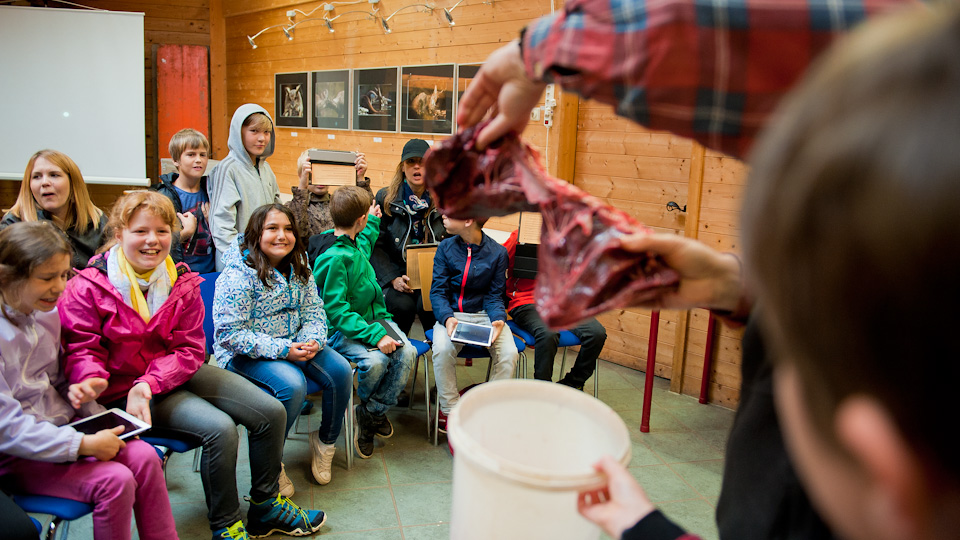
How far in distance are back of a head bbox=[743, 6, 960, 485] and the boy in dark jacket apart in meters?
3.89

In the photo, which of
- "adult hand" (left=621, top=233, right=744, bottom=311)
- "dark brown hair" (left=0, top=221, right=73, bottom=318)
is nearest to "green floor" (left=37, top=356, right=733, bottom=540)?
"dark brown hair" (left=0, top=221, right=73, bottom=318)

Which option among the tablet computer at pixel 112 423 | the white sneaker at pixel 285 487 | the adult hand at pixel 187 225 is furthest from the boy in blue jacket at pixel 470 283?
the tablet computer at pixel 112 423

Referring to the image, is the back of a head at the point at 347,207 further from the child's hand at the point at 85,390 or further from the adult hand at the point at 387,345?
the child's hand at the point at 85,390

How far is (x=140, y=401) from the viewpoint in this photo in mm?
2219

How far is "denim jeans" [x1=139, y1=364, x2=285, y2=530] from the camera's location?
231cm

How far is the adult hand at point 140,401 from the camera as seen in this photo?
2203mm

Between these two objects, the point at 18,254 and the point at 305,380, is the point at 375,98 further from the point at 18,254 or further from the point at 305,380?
the point at 18,254

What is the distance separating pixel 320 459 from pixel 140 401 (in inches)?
37.5

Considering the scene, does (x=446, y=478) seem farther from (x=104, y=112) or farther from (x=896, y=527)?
(x=104, y=112)

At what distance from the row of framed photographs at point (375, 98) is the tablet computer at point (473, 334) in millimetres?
2564

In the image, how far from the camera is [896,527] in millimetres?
338

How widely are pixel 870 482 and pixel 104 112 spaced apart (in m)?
7.75

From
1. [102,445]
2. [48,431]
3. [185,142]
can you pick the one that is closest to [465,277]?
[185,142]

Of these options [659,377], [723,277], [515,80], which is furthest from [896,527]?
[659,377]
